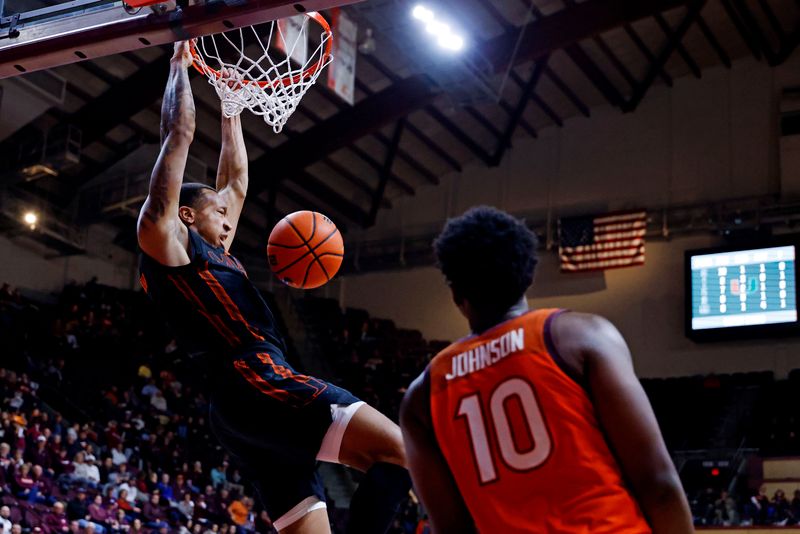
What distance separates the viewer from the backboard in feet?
16.0

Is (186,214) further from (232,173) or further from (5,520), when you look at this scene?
(5,520)

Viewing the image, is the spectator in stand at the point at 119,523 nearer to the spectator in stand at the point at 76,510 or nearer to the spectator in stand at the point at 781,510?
the spectator in stand at the point at 76,510

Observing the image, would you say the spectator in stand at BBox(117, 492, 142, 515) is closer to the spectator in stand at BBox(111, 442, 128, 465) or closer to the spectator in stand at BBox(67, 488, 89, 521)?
the spectator in stand at BBox(67, 488, 89, 521)

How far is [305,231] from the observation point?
5000 millimetres

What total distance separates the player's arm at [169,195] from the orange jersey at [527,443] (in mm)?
2038

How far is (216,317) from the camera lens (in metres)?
4.32

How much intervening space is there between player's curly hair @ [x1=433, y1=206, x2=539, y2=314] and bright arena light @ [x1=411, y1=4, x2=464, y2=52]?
14970 mm

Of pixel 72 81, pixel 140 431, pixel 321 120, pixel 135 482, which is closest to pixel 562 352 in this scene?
pixel 135 482

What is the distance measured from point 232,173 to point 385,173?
18877mm

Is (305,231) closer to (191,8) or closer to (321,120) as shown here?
(191,8)

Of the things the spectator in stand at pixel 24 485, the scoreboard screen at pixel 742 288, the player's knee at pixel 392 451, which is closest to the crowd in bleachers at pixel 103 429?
the spectator in stand at pixel 24 485

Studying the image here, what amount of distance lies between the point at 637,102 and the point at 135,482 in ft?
47.5

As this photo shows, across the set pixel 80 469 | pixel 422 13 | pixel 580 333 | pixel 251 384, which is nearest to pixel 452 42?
pixel 422 13

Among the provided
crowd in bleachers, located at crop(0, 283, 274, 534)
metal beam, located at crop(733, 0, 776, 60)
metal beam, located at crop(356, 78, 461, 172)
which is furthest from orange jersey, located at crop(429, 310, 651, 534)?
metal beam, located at crop(356, 78, 461, 172)
